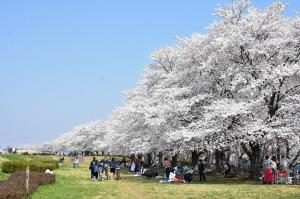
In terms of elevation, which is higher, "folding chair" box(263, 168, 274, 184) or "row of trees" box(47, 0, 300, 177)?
"row of trees" box(47, 0, 300, 177)

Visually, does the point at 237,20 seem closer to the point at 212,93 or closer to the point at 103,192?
the point at 212,93

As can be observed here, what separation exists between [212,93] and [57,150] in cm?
16205

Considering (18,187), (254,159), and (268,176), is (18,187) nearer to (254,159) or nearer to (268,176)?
(268,176)

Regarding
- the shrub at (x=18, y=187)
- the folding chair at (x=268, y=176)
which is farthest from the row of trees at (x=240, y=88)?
the shrub at (x=18, y=187)

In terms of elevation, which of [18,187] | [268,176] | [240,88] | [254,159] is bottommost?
[18,187]

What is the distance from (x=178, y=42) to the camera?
5091cm

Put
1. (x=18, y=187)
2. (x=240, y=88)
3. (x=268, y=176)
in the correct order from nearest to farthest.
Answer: (x=18, y=187), (x=268, y=176), (x=240, y=88)

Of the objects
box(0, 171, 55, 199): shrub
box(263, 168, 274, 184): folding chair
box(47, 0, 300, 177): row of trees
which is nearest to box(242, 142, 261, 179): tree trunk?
box(47, 0, 300, 177): row of trees

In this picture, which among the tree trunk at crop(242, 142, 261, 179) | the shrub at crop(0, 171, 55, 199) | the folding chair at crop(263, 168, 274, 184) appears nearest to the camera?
the shrub at crop(0, 171, 55, 199)

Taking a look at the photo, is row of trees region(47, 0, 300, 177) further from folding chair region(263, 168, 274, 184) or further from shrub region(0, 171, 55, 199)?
shrub region(0, 171, 55, 199)

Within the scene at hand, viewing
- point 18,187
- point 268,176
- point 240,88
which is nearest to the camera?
point 18,187

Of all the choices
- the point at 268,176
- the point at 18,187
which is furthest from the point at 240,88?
the point at 18,187

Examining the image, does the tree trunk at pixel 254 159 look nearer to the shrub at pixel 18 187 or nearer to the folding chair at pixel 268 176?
the folding chair at pixel 268 176

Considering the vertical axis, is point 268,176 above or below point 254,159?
below
